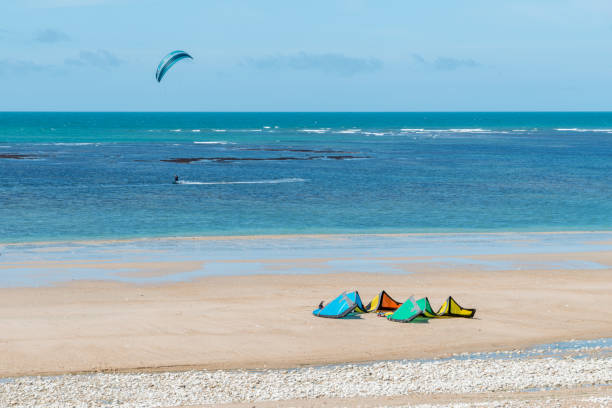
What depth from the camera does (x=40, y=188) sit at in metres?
52.3

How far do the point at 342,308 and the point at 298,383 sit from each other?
4959 millimetres

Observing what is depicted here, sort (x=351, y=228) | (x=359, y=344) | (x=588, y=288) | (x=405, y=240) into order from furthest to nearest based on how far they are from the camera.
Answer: (x=351, y=228) < (x=405, y=240) < (x=588, y=288) < (x=359, y=344)

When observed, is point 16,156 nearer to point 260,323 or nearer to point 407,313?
point 260,323

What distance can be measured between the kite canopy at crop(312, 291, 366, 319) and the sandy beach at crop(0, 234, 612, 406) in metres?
0.24

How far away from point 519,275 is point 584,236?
11.0 metres

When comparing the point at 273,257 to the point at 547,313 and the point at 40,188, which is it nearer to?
the point at 547,313

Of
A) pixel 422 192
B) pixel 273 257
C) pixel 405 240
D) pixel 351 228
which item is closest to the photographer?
pixel 273 257

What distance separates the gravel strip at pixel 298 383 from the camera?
13109 mm

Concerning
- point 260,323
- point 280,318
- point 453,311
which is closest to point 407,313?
point 453,311

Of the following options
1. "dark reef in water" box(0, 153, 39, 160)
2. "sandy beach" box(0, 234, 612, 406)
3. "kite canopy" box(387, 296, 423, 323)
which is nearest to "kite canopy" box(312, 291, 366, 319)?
"sandy beach" box(0, 234, 612, 406)

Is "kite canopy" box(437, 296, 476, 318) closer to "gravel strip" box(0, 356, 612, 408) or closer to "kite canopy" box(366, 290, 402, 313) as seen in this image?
"kite canopy" box(366, 290, 402, 313)

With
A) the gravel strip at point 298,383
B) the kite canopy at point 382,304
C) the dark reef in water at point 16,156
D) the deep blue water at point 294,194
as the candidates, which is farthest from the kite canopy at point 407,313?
the dark reef in water at point 16,156

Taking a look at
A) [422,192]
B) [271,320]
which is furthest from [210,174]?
[271,320]

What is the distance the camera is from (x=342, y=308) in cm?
1878
